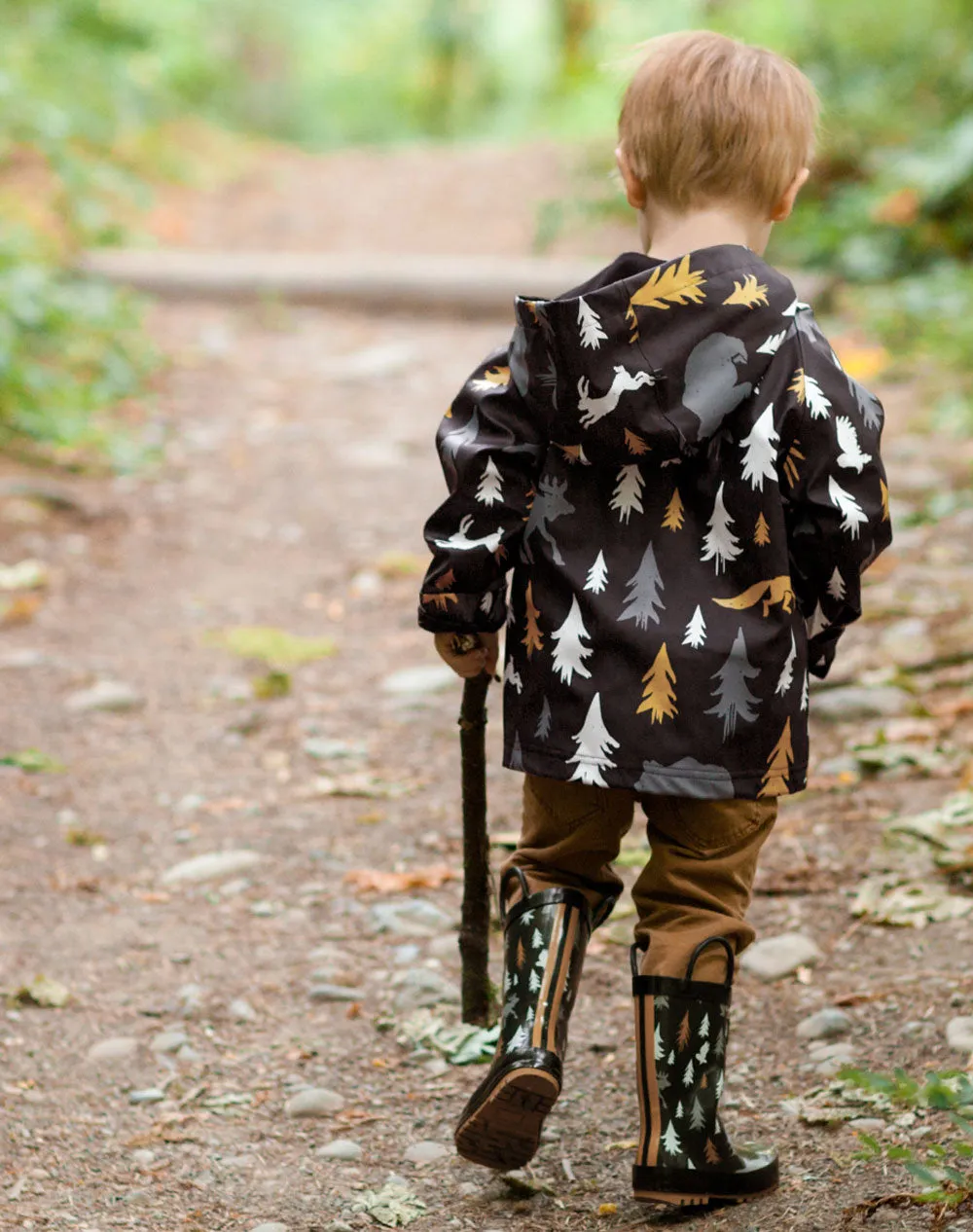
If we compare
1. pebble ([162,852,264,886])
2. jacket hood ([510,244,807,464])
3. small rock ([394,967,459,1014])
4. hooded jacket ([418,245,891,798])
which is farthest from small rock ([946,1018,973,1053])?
pebble ([162,852,264,886])

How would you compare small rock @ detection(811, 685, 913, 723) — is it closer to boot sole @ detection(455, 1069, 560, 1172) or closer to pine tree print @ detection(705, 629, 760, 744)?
pine tree print @ detection(705, 629, 760, 744)

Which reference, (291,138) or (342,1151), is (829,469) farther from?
(291,138)

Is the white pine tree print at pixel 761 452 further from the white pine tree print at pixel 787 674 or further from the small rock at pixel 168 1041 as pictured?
the small rock at pixel 168 1041

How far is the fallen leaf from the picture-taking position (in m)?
3.04

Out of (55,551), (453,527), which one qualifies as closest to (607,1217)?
(453,527)

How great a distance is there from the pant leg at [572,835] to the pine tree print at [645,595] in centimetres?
26

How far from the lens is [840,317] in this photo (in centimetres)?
757

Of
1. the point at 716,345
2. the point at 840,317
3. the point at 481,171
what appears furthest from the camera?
the point at 481,171

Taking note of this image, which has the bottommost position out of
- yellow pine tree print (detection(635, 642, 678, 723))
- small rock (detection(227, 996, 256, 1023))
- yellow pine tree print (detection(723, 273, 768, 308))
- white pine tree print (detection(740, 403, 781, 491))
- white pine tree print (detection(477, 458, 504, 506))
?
small rock (detection(227, 996, 256, 1023))

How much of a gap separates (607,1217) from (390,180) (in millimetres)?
10892

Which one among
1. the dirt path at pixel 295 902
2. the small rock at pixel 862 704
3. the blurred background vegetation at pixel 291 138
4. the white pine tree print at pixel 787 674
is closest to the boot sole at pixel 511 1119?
the dirt path at pixel 295 902

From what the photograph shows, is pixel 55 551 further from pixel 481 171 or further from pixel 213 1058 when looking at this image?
pixel 481 171

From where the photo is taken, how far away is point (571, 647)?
76.6 inches

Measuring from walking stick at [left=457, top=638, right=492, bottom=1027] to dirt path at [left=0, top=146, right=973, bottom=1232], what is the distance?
0.14 meters
